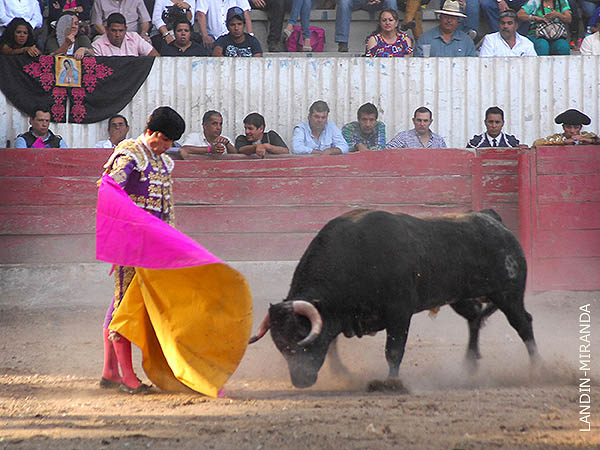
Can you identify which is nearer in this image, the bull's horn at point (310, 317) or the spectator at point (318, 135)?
the bull's horn at point (310, 317)

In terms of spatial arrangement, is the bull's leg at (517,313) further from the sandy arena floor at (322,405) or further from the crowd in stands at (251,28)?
the crowd in stands at (251,28)

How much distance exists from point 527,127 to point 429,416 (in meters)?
5.41

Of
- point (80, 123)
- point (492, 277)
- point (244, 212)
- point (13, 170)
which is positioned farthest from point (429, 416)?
point (80, 123)

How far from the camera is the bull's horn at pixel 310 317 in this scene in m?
3.61

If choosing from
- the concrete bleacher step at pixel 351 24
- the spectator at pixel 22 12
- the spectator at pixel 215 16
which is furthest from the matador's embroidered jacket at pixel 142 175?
the concrete bleacher step at pixel 351 24

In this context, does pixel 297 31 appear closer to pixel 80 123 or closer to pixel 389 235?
pixel 80 123

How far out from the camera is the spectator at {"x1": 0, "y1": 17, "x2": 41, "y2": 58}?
7695 millimetres

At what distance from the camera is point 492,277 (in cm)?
445

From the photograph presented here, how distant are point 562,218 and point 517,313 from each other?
2.64 meters

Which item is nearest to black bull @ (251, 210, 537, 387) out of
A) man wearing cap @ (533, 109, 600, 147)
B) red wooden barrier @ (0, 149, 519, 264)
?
red wooden barrier @ (0, 149, 519, 264)

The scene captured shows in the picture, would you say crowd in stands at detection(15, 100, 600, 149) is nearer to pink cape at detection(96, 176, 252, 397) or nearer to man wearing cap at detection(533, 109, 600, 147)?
man wearing cap at detection(533, 109, 600, 147)

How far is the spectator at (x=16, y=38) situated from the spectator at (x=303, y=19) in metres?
2.66

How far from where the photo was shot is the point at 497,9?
8.76m

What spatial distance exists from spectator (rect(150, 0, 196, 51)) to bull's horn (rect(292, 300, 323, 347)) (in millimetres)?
5231
